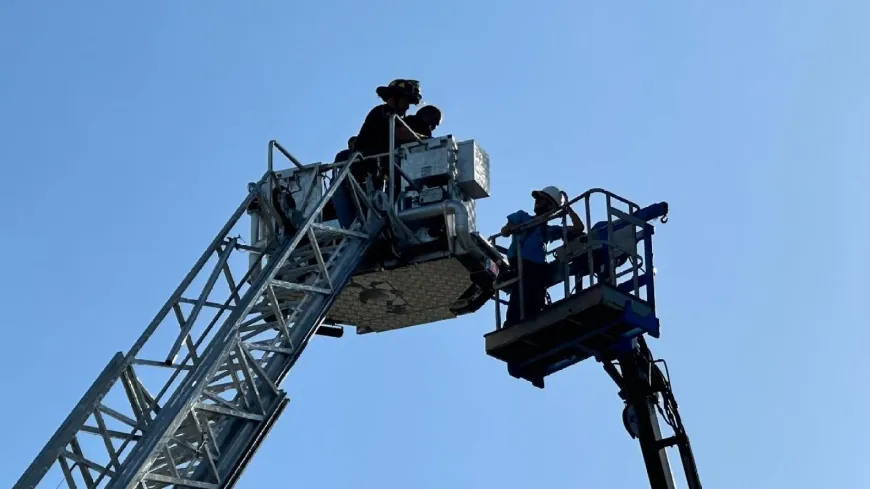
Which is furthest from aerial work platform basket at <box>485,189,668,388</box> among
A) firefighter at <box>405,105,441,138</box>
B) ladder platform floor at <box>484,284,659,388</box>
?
firefighter at <box>405,105,441,138</box>

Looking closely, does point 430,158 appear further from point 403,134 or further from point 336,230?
point 336,230

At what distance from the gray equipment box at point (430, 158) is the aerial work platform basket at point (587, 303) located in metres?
2.73

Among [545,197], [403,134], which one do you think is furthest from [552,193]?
[403,134]

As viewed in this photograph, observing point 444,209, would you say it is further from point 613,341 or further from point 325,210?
point 613,341

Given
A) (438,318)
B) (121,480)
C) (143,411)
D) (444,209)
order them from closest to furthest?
1. (121,480)
2. (143,411)
3. (444,209)
4. (438,318)

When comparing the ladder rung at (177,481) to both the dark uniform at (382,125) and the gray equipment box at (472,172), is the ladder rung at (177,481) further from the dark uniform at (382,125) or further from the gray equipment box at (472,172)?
the gray equipment box at (472,172)

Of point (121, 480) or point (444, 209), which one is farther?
point (444, 209)

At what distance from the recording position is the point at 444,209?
2406 cm

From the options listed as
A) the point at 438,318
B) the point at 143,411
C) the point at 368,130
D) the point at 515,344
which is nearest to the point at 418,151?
the point at 368,130

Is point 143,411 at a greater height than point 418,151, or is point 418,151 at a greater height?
point 418,151

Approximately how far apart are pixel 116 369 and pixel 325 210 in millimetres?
5218

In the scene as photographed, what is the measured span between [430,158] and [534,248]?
3241 millimetres

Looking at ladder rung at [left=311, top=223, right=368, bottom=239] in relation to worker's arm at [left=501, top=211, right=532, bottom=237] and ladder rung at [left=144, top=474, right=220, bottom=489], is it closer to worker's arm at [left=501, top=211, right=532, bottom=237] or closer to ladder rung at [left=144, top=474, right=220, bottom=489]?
worker's arm at [left=501, top=211, right=532, bottom=237]

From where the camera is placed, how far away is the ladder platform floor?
20.3 metres
